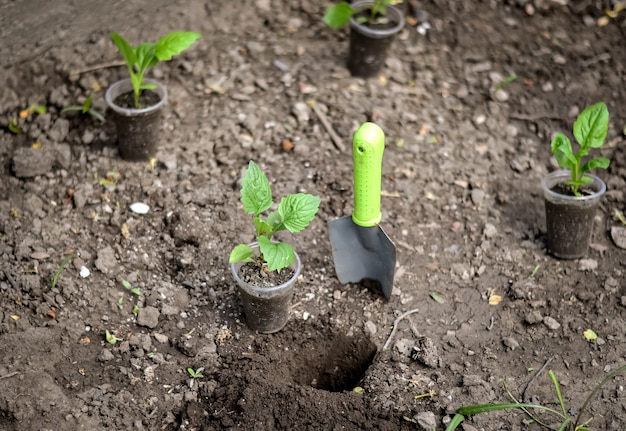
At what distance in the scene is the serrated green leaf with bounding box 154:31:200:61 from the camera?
3.36 meters

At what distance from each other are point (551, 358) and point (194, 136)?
1.85 m

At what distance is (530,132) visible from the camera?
13.1ft

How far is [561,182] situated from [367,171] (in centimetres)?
101

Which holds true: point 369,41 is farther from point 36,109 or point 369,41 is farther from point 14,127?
point 14,127

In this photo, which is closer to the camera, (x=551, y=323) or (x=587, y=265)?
(x=551, y=323)

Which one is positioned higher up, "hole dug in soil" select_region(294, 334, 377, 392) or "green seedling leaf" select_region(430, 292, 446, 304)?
"green seedling leaf" select_region(430, 292, 446, 304)

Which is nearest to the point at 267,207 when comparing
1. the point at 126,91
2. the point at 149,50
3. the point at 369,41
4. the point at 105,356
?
the point at 105,356

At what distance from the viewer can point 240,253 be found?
2854 mm

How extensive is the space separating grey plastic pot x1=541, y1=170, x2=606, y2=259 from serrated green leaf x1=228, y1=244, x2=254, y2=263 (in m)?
1.29

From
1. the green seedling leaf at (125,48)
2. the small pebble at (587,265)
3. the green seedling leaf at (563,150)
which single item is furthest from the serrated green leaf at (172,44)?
the small pebble at (587,265)

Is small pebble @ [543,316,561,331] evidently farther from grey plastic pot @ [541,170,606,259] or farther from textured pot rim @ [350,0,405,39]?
textured pot rim @ [350,0,405,39]

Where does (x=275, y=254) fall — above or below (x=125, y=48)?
below

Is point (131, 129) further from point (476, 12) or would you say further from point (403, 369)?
point (476, 12)

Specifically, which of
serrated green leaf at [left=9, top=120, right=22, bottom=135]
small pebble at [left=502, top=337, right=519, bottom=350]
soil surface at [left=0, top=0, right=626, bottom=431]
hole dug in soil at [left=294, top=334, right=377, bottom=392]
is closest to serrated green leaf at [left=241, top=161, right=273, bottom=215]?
soil surface at [left=0, top=0, right=626, bottom=431]
